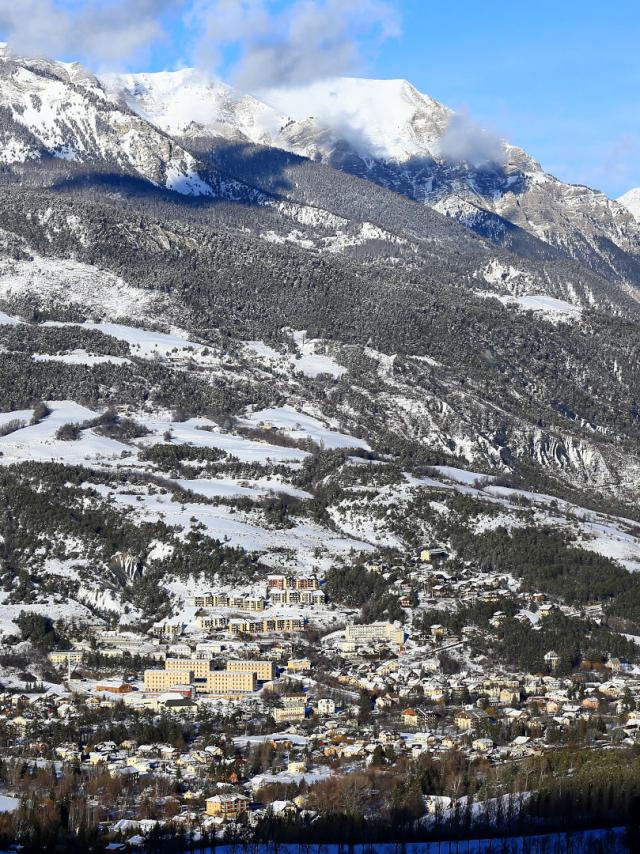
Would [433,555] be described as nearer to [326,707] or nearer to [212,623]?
[212,623]

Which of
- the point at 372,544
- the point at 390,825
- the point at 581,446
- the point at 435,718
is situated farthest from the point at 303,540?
the point at 581,446

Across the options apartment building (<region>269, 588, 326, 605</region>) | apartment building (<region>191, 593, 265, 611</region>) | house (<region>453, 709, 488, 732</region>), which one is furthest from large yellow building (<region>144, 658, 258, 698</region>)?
apartment building (<region>269, 588, 326, 605</region>)

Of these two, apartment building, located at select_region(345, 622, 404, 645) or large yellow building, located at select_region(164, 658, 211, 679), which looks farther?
apartment building, located at select_region(345, 622, 404, 645)

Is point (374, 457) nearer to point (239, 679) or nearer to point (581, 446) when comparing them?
point (581, 446)

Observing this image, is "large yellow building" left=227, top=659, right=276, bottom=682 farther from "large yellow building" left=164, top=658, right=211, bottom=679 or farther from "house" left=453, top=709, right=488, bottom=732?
"house" left=453, top=709, right=488, bottom=732

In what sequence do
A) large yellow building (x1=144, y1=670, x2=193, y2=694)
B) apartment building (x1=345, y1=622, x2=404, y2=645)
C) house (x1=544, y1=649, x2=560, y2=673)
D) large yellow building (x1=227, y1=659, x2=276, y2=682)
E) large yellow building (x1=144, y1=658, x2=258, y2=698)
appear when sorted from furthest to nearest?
apartment building (x1=345, y1=622, x2=404, y2=645), house (x1=544, y1=649, x2=560, y2=673), large yellow building (x1=227, y1=659, x2=276, y2=682), large yellow building (x1=144, y1=670, x2=193, y2=694), large yellow building (x1=144, y1=658, x2=258, y2=698)

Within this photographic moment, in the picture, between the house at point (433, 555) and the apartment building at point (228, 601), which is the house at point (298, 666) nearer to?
the apartment building at point (228, 601)

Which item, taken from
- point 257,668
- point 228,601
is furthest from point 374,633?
point 228,601

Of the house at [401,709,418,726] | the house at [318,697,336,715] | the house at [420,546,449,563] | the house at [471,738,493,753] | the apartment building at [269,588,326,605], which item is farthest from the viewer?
the house at [420,546,449,563]
